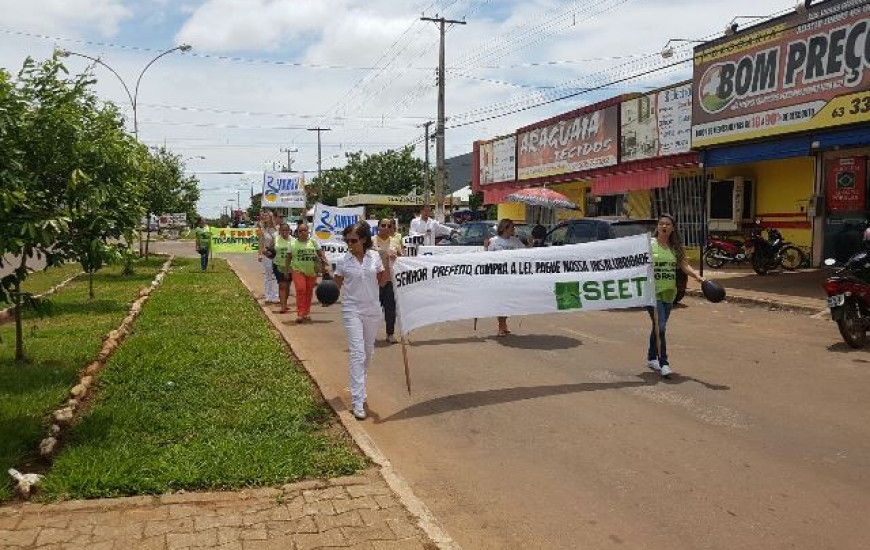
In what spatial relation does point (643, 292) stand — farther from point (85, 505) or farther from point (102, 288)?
point (102, 288)

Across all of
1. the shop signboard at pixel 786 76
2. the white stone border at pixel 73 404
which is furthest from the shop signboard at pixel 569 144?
the white stone border at pixel 73 404

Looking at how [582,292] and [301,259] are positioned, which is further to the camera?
[301,259]

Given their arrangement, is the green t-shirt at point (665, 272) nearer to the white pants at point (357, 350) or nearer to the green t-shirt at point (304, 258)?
the white pants at point (357, 350)

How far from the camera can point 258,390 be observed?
7.05 meters

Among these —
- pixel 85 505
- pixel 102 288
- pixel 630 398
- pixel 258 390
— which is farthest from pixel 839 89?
pixel 102 288

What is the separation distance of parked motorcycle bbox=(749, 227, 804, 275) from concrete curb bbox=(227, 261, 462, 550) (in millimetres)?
13942

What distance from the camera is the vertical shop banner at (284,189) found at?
980 inches

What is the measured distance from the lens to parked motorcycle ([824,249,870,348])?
9.21 m

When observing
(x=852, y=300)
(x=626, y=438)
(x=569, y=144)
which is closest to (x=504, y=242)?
(x=852, y=300)

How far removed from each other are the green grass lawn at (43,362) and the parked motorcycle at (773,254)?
46.1 ft

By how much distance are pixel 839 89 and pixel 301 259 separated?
10.8m

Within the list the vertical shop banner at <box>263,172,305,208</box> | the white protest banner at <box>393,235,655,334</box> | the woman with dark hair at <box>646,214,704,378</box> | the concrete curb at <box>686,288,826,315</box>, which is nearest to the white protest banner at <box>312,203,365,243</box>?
the vertical shop banner at <box>263,172,305,208</box>

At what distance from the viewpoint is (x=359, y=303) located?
6.47 m

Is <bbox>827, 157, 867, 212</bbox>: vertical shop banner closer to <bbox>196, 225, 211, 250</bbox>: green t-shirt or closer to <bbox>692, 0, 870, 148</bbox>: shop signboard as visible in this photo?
<bbox>692, 0, 870, 148</bbox>: shop signboard
